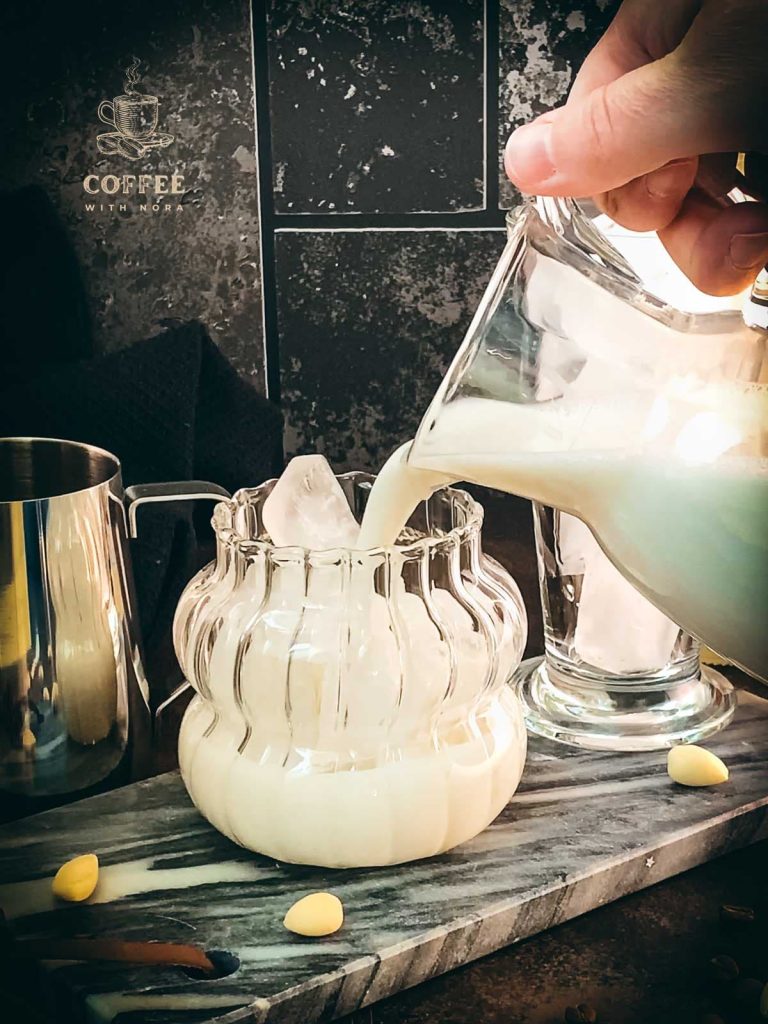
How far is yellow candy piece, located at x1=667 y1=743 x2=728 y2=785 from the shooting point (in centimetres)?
51

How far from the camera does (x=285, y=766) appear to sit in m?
0.45

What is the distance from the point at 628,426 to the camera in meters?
0.36

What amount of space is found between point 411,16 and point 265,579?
777 mm

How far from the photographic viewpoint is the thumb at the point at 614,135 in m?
0.34

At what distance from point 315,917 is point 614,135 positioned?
27cm

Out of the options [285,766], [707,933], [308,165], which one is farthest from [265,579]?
[308,165]

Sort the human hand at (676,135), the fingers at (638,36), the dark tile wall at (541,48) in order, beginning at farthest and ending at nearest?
the dark tile wall at (541,48), the fingers at (638,36), the human hand at (676,135)

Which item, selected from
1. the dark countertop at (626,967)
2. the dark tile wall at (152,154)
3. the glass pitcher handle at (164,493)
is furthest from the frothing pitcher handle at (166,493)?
the dark tile wall at (152,154)

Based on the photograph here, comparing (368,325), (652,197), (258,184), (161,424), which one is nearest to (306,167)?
(258,184)

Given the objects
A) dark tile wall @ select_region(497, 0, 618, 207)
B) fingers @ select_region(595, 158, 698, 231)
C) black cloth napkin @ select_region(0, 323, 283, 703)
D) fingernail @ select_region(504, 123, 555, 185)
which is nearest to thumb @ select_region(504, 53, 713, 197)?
fingernail @ select_region(504, 123, 555, 185)

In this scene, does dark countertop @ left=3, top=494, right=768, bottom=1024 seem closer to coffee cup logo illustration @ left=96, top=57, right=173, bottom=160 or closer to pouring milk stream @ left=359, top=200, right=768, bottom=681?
pouring milk stream @ left=359, top=200, right=768, bottom=681

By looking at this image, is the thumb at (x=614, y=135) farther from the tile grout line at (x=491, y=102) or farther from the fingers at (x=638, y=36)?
the tile grout line at (x=491, y=102)

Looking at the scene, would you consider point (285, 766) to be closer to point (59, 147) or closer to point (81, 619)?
point (81, 619)

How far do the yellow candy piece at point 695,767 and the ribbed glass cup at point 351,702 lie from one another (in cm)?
9
